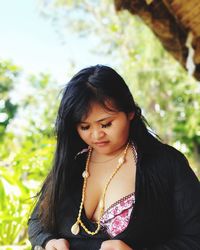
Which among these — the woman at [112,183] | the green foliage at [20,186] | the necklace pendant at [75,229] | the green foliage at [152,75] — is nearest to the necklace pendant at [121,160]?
the woman at [112,183]

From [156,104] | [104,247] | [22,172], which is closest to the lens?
[104,247]

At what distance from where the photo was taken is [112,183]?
1.36 m

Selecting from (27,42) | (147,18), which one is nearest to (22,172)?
(147,18)

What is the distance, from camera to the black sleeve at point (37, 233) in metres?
1.38

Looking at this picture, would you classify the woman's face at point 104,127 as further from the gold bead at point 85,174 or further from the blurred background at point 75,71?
the blurred background at point 75,71

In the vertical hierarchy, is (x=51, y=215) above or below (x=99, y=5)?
below

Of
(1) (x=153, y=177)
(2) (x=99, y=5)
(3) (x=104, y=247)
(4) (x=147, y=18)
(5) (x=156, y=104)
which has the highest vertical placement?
(2) (x=99, y=5)

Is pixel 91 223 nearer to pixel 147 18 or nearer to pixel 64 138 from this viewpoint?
pixel 64 138

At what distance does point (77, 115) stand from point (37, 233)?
1.42 ft

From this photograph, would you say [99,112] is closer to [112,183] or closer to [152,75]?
[112,183]

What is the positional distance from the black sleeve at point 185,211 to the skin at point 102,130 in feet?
0.62

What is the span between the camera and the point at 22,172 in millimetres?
3105

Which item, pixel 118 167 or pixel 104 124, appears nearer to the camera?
pixel 104 124

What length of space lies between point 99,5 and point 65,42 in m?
2.58
